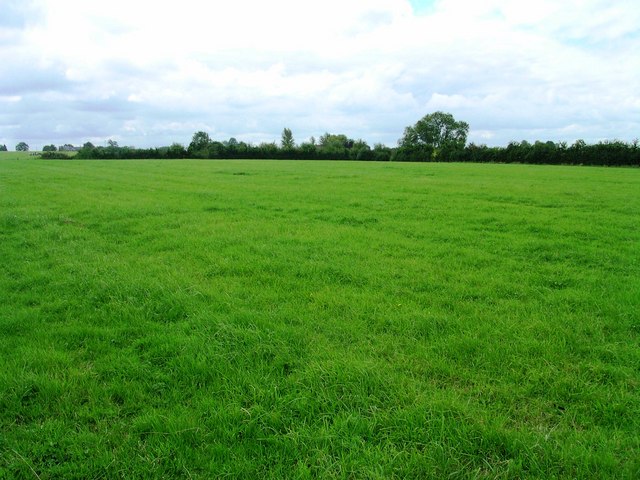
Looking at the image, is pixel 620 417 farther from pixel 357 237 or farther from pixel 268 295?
pixel 357 237

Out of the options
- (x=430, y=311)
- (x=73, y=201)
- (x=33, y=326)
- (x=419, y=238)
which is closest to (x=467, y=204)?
(x=419, y=238)

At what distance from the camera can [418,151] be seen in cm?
7906

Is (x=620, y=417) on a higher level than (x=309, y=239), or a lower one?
lower

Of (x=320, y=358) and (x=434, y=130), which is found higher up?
(x=434, y=130)

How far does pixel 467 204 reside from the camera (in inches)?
541

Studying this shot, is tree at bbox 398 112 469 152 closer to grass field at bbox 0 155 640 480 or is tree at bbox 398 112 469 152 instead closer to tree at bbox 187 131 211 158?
tree at bbox 187 131 211 158

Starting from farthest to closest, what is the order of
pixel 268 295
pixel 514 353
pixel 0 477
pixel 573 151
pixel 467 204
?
pixel 573 151
pixel 467 204
pixel 268 295
pixel 514 353
pixel 0 477

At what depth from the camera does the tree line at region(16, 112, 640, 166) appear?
5228 centimetres

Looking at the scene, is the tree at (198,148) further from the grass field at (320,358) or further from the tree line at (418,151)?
the grass field at (320,358)

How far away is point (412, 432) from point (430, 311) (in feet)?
7.07

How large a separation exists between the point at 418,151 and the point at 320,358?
79995 mm

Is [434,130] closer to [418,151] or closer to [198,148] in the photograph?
[418,151]

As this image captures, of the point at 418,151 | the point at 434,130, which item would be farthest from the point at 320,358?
the point at 434,130

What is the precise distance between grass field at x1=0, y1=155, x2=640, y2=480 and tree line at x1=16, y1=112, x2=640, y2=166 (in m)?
53.8
